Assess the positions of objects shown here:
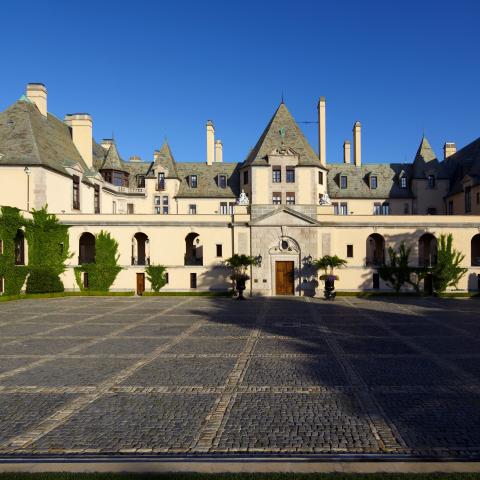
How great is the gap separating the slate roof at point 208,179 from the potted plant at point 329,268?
18596mm

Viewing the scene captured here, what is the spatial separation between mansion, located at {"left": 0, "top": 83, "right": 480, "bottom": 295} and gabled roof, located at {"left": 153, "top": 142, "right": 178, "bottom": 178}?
0.16 m

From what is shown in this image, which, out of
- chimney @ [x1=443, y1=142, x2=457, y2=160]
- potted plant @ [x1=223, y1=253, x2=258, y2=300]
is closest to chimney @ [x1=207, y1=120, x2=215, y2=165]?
potted plant @ [x1=223, y1=253, x2=258, y2=300]

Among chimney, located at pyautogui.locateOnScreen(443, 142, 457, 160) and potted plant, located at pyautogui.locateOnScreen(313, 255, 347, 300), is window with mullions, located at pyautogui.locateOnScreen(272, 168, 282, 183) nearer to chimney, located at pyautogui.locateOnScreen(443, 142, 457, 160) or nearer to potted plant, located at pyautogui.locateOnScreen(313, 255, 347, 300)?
potted plant, located at pyautogui.locateOnScreen(313, 255, 347, 300)

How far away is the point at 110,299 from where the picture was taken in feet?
115

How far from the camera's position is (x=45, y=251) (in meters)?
38.0

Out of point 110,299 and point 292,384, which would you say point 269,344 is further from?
point 110,299

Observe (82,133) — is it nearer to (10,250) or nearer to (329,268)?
(10,250)

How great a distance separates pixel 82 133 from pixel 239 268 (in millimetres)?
29085

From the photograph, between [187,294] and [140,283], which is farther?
[140,283]

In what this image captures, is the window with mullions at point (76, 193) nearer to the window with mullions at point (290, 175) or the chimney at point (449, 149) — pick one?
the window with mullions at point (290, 175)

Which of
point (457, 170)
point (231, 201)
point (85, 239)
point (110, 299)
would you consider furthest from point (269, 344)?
point (457, 170)

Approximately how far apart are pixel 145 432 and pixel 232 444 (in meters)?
2.05

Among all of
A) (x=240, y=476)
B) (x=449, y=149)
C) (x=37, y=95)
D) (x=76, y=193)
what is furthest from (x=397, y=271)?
(x=37, y=95)

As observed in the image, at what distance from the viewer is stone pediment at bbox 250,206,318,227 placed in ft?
128
